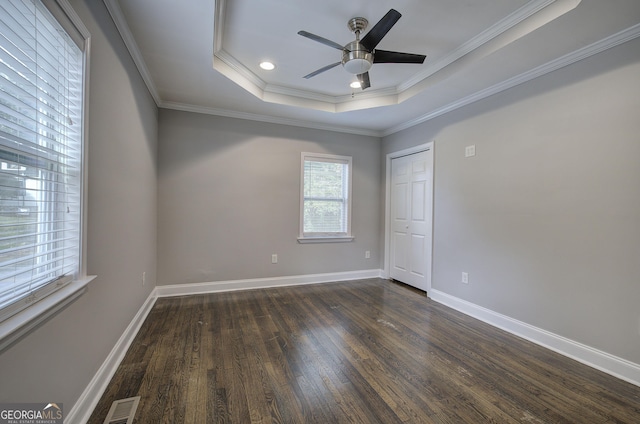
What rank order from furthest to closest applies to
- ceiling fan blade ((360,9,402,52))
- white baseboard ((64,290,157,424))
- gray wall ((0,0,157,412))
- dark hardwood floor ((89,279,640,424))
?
ceiling fan blade ((360,9,402,52)), dark hardwood floor ((89,279,640,424)), white baseboard ((64,290,157,424)), gray wall ((0,0,157,412))

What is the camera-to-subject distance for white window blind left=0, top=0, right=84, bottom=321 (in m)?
0.99

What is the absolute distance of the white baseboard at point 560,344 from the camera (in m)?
1.96

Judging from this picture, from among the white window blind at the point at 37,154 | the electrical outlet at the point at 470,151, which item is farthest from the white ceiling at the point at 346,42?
the white window blind at the point at 37,154

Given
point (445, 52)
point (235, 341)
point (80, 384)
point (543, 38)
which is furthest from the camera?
point (445, 52)

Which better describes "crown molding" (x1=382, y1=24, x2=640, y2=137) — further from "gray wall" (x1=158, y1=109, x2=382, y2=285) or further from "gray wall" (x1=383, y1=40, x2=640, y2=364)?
"gray wall" (x1=158, y1=109, x2=382, y2=285)

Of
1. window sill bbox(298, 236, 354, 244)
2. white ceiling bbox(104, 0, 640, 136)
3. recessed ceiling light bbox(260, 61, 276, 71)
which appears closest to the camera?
white ceiling bbox(104, 0, 640, 136)

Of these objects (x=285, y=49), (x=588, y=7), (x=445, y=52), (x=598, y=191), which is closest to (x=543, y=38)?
(x=588, y=7)

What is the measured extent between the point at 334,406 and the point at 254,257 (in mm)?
2562

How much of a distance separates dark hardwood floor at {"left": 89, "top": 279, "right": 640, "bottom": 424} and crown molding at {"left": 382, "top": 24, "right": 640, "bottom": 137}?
8.04ft

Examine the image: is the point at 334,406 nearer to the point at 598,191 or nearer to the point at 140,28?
the point at 598,191

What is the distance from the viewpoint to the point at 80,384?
147 centimetres

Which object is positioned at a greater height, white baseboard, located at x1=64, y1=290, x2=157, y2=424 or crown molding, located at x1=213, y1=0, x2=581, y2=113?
crown molding, located at x1=213, y1=0, x2=581, y2=113

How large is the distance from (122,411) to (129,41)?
2555 millimetres

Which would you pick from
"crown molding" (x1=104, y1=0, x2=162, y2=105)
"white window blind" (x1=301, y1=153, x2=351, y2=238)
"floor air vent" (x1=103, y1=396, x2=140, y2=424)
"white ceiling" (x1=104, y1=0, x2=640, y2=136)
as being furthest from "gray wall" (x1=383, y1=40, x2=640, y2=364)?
"crown molding" (x1=104, y1=0, x2=162, y2=105)
